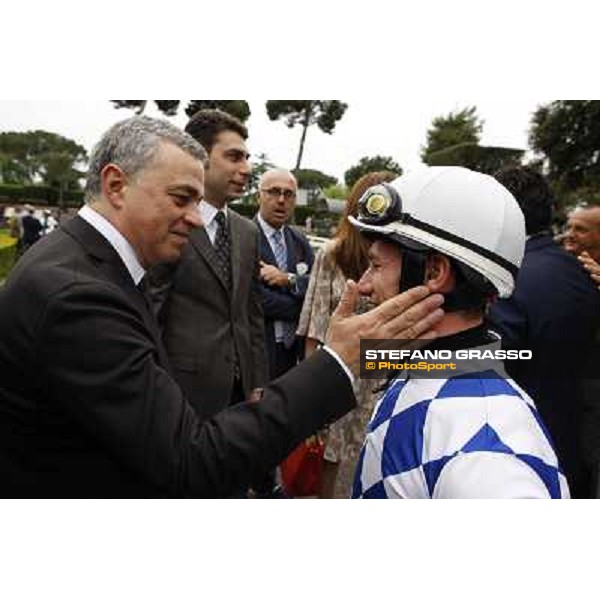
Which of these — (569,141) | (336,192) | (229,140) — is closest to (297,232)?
(336,192)

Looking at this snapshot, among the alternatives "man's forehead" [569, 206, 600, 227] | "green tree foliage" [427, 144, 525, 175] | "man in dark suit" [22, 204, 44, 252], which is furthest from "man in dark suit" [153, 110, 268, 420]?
"man's forehead" [569, 206, 600, 227]

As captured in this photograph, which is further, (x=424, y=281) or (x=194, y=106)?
(x=194, y=106)

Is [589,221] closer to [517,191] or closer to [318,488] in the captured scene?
[517,191]

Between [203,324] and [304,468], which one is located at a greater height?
[203,324]

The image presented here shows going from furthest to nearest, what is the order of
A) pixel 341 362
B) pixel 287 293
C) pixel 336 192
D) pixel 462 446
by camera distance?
pixel 287 293, pixel 336 192, pixel 341 362, pixel 462 446

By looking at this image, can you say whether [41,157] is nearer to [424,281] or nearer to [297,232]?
[297,232]

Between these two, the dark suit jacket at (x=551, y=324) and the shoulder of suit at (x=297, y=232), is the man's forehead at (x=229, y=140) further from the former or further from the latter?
the dark suit jacket at (x=551, y=324)

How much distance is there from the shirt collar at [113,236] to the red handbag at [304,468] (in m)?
1.58

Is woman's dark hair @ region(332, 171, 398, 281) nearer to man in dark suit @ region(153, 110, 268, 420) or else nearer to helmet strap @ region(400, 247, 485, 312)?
man in dark suit @ region(153, 110, 268, 420)

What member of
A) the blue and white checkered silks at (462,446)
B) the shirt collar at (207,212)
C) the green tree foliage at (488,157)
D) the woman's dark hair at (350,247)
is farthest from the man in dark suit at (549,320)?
the shirt collar at (207,212)

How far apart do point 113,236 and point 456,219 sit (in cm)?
73

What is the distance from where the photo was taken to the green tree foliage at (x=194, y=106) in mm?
2231

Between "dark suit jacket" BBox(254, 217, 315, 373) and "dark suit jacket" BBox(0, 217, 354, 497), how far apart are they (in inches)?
76.9

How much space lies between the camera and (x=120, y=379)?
1.13m
